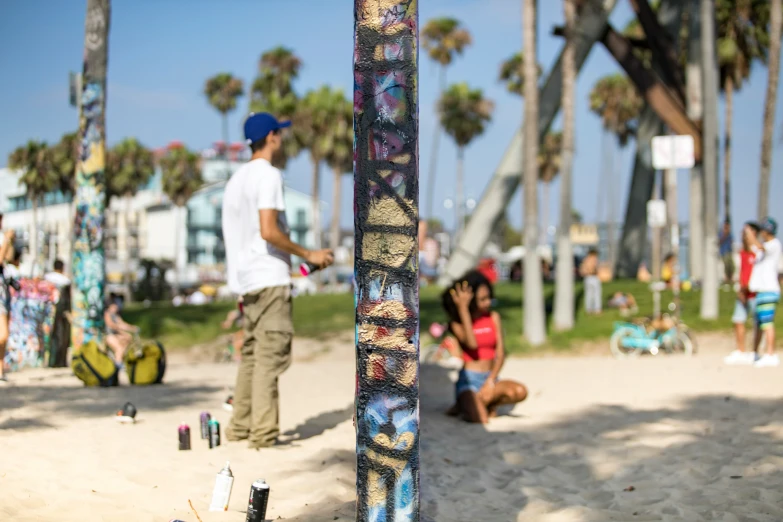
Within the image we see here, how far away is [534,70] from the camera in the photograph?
54.0 feet

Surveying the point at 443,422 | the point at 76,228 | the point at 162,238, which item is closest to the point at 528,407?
the point at 443,422

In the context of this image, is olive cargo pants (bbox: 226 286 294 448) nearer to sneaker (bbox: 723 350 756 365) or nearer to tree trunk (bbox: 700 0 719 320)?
sneaker (bbox: 723 350 756 365)

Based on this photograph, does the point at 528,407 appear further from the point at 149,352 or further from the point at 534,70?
the point at 534,70

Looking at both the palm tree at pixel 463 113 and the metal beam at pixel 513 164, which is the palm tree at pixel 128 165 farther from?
the metal beam at pixel 513 164

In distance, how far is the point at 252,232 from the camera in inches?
253

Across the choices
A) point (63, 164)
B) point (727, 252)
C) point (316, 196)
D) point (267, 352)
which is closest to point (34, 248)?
point (316, 196)

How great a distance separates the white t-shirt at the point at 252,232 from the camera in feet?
20.7

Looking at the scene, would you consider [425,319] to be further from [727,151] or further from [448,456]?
[727,151]

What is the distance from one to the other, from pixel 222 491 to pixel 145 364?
537cm

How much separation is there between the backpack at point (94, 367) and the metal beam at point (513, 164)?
490 inches

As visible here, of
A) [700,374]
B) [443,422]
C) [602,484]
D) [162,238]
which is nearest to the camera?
[602,484]

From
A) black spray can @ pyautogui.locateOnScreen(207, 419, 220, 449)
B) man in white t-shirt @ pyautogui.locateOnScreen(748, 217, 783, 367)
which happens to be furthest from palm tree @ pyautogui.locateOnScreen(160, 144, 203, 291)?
black spray can @ pyautogui.locateOnScreen(207, 419, 220, 449)

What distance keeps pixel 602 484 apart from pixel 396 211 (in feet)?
10.2

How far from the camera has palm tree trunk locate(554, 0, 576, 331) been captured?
16.8 m
